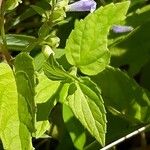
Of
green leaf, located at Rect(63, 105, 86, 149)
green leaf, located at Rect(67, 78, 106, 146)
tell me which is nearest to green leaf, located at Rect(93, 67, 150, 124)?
green leaf, located at Rect(63, 105, 86, 149)

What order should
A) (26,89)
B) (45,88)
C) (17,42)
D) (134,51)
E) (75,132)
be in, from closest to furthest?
1. (26,89)
2. (45,88)
3. (17,42)
4. (75,132)
5. (134,51)

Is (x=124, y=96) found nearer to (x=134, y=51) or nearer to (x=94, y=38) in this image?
(x=134, y=51)

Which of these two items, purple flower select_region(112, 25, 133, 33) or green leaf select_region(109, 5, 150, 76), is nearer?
purple flower select_region(112, 25, 133, 33)

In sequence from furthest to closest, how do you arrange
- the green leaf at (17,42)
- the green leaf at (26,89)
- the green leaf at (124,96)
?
the green leaf at (124,96), the green leaf at (17,42), the green leaf at (26,89)

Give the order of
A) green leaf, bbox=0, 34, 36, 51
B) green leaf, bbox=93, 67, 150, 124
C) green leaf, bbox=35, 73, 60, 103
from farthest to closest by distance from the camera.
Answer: green leaf, bbox=93, 67, 150, 124 < green leaf, bbox=0, 34, 36, 51 < green leaf, bbox=35, 73, 60, 103

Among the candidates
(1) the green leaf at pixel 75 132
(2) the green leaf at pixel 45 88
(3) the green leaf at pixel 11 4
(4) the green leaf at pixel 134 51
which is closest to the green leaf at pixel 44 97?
(2) the green leaf at pixel 45 88

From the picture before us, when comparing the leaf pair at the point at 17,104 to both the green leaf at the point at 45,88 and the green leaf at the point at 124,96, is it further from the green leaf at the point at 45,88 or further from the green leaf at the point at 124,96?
the green leaf at the point at 124,96

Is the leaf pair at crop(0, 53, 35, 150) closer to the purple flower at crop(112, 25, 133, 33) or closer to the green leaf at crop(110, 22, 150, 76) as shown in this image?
the purple flower at crop(112, 25, 133, 33)

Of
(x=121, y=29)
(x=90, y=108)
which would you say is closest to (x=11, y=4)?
(x=90, y=108)
